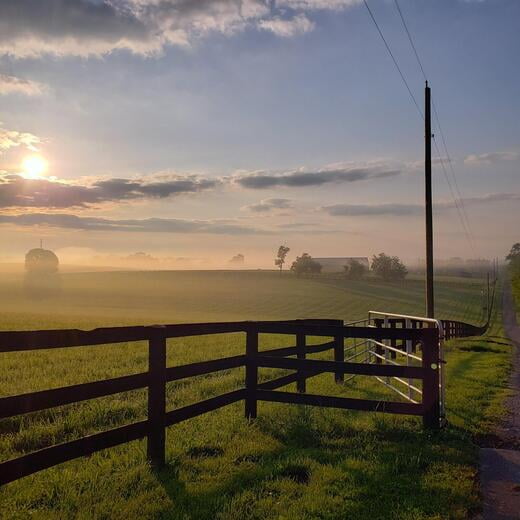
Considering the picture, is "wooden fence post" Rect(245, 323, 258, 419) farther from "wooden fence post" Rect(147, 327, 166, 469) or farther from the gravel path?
the gravel path

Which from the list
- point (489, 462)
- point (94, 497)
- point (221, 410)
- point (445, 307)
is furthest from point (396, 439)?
point (445, 307)

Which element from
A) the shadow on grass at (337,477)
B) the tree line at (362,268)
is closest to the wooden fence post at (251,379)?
the shadow on grass at (337,477)

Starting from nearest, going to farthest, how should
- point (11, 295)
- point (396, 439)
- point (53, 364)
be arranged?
→ 1. point (396, 439)
2. point (53, 364)
3. point (11, 295)

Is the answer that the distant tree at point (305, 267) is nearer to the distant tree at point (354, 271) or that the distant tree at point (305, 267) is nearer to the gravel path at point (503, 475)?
the distant tree at point (354, 271)

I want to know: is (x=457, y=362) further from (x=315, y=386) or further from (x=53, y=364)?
(x=53, y=364)

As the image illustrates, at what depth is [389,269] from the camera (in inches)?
5167

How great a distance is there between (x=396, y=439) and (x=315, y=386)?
14.7 ft

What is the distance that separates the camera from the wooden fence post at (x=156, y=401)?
588 cm

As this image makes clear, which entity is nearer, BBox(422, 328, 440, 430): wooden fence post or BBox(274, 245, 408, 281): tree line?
BBox(422, 328, 440, 430): wooden fence post

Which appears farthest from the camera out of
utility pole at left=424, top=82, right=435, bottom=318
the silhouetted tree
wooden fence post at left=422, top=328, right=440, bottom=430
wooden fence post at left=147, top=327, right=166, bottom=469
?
the silhouetted tree

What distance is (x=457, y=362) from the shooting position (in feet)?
59.0

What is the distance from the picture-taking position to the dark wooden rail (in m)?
4.73

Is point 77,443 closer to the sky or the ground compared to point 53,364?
closer to the sky

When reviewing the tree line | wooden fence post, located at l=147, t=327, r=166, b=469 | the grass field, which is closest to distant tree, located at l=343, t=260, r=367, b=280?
the tree line
